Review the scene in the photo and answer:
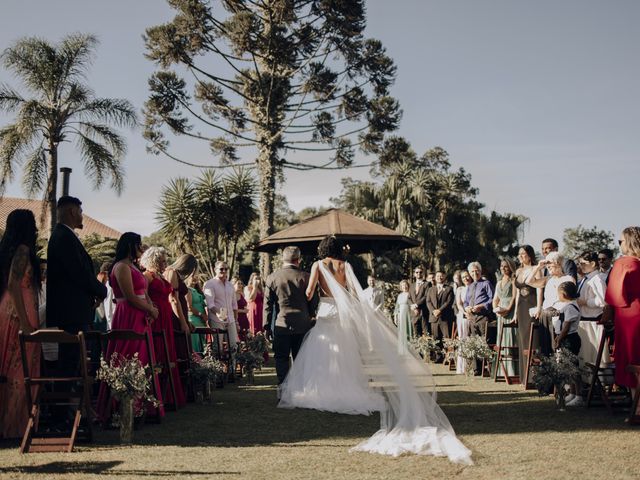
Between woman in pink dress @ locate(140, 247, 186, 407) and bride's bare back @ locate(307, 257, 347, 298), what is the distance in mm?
1837

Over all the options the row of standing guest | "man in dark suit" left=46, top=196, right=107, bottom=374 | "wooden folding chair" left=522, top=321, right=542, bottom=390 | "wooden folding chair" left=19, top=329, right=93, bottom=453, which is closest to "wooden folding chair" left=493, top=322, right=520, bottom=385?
"wooden folding chair" left=522, top=321, right=542, bottom=390

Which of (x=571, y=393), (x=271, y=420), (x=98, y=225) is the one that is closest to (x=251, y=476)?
(x=271, y=420)

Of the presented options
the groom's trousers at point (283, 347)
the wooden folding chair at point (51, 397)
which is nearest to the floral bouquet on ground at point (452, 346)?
the groom's trousers at point (283, 347)

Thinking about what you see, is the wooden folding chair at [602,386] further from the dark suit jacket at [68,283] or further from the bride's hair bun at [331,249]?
the dark suit jacket at [68,283]

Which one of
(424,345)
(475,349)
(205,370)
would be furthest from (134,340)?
(424,345)

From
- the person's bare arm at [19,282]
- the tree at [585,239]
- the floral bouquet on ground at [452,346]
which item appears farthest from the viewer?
the tree at [585,239]

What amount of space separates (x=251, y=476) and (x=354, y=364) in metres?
4.10

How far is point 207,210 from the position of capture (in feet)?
93.2

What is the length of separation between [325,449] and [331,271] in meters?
3.51

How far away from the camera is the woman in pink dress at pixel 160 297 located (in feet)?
29.1

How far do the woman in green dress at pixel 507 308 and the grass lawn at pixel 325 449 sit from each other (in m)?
3.15

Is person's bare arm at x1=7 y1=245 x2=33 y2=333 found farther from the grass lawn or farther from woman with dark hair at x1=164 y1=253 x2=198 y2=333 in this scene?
woman with dark hair at x1=164 y1=253 x2=198 y2=333

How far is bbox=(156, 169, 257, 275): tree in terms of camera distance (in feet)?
92.6

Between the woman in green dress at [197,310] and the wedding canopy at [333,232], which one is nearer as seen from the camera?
the woman in green dress at [197,310]
